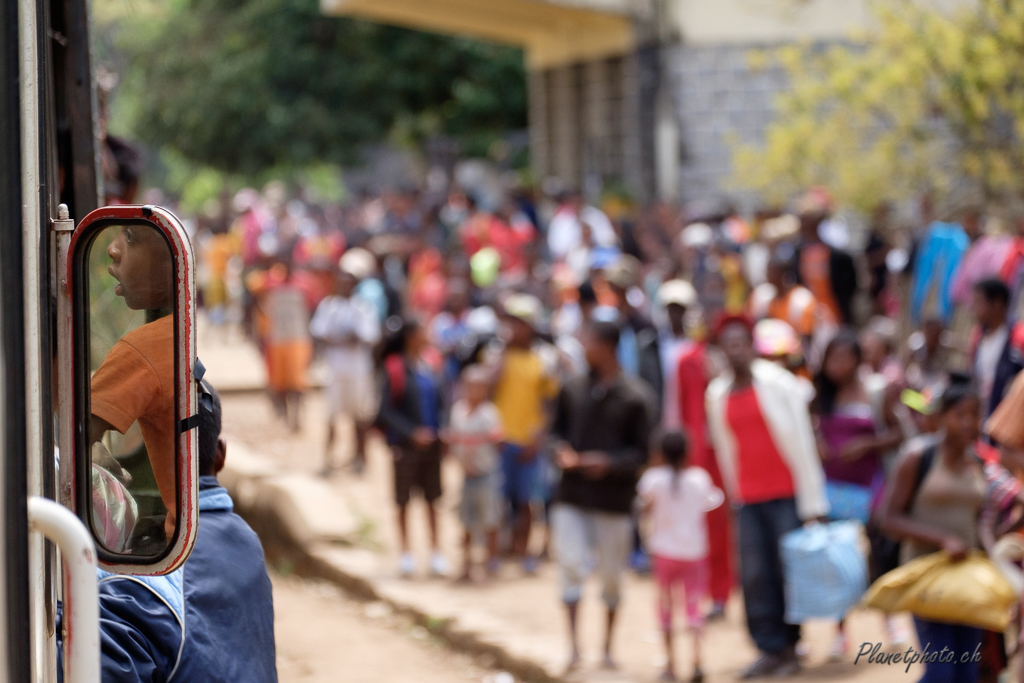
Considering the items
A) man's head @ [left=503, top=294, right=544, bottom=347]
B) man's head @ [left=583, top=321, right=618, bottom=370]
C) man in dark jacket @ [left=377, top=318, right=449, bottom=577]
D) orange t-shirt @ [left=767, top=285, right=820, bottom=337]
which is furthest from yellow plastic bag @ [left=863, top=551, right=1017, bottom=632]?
orange t-shirt @ [left=767, top=285, right=820, bottom=337]

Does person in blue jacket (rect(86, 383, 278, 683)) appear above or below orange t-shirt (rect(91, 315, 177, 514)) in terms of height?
below

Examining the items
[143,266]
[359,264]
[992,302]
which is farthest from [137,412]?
[359,264]

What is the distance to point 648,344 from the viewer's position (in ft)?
28.3

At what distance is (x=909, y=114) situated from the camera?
11.0 m

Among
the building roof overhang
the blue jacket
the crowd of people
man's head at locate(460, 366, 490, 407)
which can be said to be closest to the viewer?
the blue jacket

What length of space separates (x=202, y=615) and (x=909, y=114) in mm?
9692

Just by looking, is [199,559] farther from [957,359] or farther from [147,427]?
[957,359]

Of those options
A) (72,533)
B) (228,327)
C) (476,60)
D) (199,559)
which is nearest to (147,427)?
(72,533)

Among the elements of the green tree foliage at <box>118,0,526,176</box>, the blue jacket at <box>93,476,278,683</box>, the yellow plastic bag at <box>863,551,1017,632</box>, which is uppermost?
the green tree foliage at <box>118,0,526,176</box>

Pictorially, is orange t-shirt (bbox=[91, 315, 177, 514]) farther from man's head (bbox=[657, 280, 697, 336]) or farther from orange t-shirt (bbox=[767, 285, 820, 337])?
orange t-shirt (bbox=[767, 285, 820, 337])

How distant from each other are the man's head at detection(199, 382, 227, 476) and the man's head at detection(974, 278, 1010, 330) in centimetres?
522

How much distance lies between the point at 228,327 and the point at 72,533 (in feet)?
56.4

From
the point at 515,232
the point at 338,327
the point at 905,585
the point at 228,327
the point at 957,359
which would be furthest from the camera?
the point at 228,327

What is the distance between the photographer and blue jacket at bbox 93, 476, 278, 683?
2.34 meters
